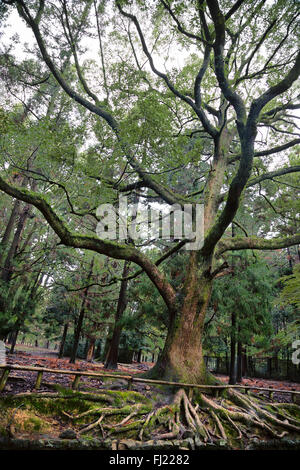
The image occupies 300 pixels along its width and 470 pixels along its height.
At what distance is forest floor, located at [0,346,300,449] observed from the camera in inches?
138

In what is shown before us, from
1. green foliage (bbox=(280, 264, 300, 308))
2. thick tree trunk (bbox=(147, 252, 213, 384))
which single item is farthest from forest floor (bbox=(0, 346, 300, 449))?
green foliage (bbox=(280, 264, 300, 308))

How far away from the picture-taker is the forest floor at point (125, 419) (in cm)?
350

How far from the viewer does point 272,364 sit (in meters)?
19.3

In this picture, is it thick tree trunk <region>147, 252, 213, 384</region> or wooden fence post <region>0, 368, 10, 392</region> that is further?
thick tree trunk <region>147, 252, 213, 384</region>

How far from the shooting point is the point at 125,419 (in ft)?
13.6

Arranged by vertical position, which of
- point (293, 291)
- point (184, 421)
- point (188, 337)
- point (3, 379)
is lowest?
point (184, 421)

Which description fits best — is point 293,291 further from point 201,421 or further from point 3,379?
point 3,379

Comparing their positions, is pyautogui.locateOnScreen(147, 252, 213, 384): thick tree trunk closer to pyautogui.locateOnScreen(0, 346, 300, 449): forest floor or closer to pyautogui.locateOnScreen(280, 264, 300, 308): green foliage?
pyautogui.locateOnScreen(0, 346, 300, 449): forest floor

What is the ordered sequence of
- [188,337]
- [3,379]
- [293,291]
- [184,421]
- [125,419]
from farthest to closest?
[188,337] < [293,291] < [184,421] < [125,419] < [3,379]

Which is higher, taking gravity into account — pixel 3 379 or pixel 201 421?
pixel 3 379

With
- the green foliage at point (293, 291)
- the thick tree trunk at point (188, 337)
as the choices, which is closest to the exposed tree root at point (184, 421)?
the thick tree trunk at point (188, 337)

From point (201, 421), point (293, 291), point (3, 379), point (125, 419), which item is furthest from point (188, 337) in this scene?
point (3, 379)

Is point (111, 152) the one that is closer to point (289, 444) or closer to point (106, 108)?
point (106, 108)

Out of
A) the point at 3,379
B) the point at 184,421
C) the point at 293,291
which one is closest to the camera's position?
the point at 3,379
